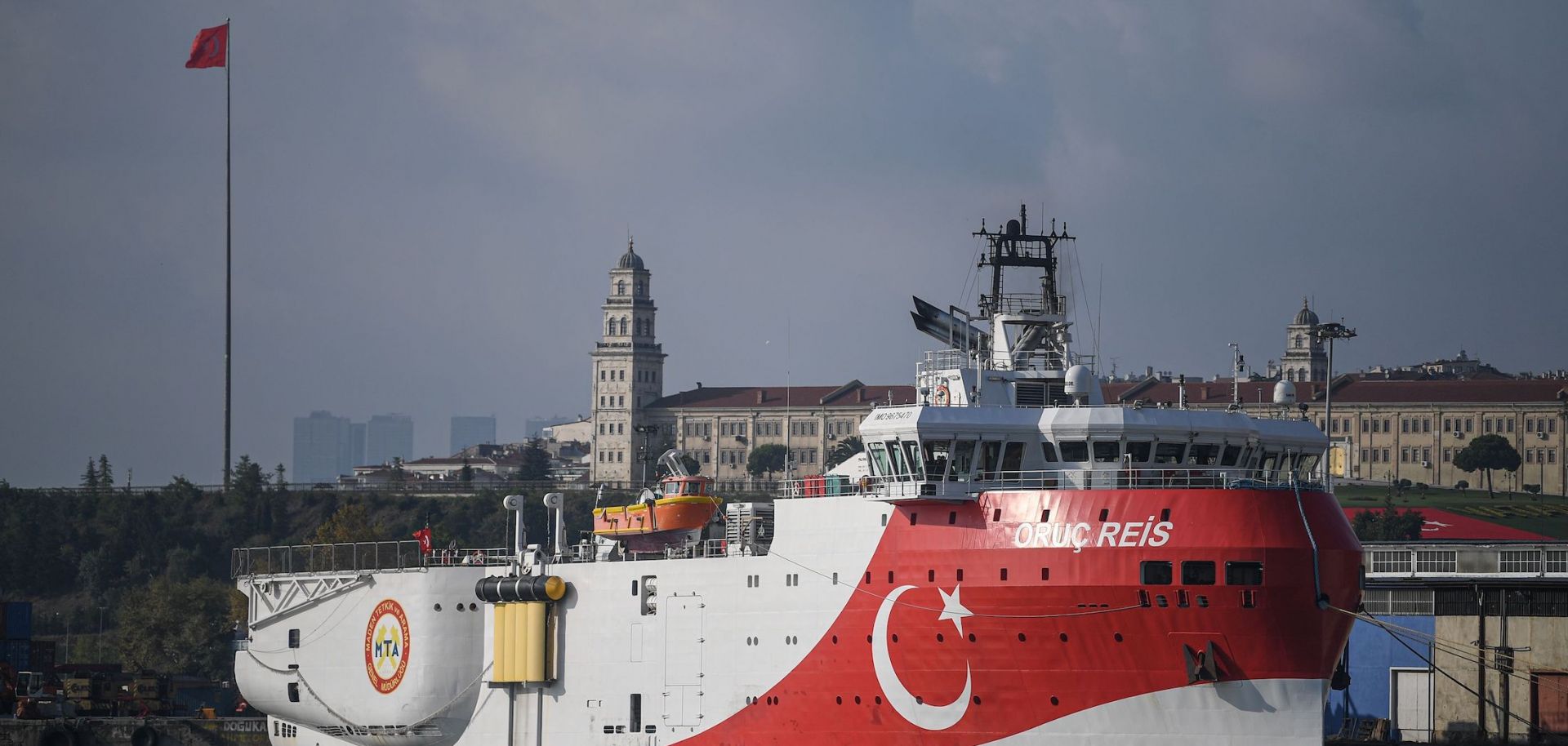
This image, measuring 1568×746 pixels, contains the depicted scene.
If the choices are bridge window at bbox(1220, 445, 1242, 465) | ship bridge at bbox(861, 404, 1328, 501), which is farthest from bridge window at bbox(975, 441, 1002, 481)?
bridge window at bbox(1220, 445, 1242, 465)

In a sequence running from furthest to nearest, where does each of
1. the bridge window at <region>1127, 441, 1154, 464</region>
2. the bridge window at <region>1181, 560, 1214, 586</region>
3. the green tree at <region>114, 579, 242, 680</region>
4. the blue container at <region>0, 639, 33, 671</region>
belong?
the green tree at <region>114, 579, 242, 680</region> → the blue container at <region>0, 639, 33, 671</region> → the bridge window at <region>1127, 441, 1154, 464</region> → the bridge window at <region>1181, 560, 1214, 586</region>

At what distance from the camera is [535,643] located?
39.2 metres

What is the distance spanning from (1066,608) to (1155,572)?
1603mm

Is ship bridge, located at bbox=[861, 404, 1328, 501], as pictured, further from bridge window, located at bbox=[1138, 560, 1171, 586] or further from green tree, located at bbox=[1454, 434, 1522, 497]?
green tree, located at bbox=[1454, 434, 1522, 497]

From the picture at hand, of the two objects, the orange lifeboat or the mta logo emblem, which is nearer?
the orange lifeboat

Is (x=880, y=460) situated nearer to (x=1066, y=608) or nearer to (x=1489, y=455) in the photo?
(x=1066, y=608)

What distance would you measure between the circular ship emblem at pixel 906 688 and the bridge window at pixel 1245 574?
4.46 meters

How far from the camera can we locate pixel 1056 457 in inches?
1249

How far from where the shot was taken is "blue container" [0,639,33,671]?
62981mm

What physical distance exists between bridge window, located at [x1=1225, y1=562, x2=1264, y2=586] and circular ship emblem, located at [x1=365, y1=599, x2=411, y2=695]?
64.8ft

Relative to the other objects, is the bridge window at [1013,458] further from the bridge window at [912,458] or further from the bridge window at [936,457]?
the bridge window at [912,458]

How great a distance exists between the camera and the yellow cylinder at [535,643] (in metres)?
39.1

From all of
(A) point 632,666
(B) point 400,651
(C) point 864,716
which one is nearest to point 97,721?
(B) point 400,651

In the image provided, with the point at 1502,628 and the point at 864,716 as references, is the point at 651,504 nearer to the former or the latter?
the point at 864,716
